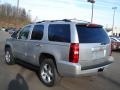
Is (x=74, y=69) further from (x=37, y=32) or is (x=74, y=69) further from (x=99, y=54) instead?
(x=37, y=32)

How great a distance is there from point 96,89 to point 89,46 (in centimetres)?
134

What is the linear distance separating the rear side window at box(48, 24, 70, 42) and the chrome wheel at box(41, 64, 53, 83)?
0.89 meters

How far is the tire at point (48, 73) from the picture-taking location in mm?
7637

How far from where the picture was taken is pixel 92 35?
25.1 ft

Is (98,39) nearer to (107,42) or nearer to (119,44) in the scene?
(107,42)

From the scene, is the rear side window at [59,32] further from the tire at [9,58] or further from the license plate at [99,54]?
the tire at [9,58]

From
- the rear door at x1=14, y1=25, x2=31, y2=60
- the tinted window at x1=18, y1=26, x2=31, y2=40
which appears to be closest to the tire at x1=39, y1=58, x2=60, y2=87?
the rear door at x1=14, y1=25, x2=31, y2=60

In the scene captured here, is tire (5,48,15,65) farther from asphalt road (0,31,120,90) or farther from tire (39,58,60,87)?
tire (39,58,60,87)

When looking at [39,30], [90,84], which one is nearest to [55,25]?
[39,30]

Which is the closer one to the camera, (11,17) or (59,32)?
(59,32)

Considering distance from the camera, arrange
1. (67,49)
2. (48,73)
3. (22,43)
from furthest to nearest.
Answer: (22,43)
(48,73)
(67,49)

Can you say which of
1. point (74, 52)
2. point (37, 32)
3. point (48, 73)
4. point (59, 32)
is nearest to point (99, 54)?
point (74, 52)

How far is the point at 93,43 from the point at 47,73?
5.74 ft

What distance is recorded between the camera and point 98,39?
25.6 feet
